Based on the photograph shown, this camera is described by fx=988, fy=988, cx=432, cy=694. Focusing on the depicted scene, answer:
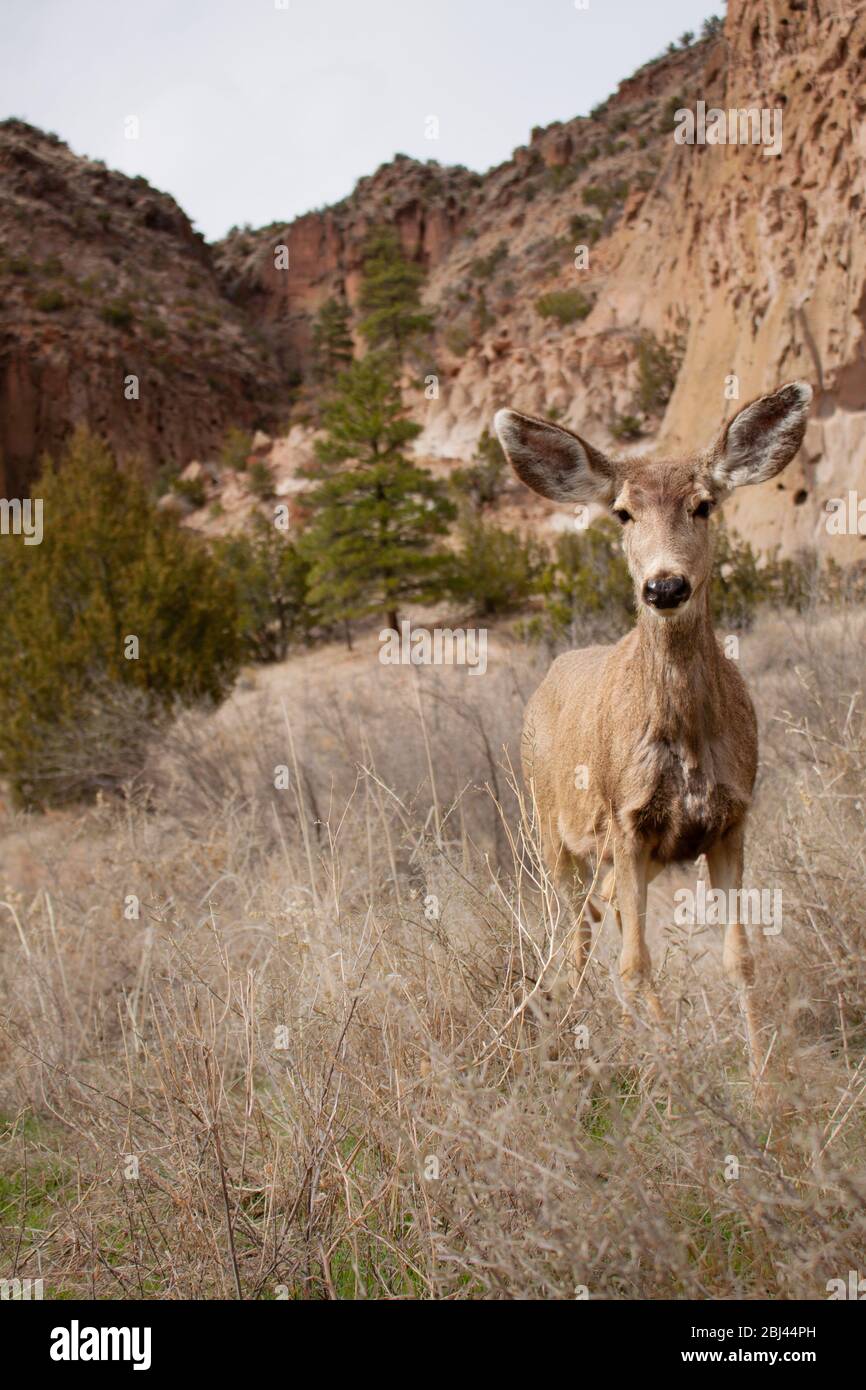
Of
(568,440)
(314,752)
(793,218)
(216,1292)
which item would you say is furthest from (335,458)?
(216,1292)

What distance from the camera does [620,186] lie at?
48.7 metres

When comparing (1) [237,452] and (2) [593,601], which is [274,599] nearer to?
(2) [593,601]

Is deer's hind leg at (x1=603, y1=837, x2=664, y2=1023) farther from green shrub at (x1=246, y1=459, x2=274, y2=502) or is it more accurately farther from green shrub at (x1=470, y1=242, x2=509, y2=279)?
green shrub at (x1=470, y1=242, x2=509, y2=279)

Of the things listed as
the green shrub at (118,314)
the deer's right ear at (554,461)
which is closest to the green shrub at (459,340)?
the green shrub at (118,314)

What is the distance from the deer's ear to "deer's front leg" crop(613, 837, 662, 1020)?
4.91 ft

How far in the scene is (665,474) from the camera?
12.2 ft

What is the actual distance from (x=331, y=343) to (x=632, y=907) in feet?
197

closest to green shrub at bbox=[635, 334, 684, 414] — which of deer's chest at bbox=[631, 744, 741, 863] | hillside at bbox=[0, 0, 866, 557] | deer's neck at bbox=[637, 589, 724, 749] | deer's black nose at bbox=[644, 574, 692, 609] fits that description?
hillside at bbox=[0, 0, 866, 557]

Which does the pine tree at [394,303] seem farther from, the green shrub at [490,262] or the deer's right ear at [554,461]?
the deer's right ear at [554,461]

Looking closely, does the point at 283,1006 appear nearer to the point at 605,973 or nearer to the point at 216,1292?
the point at 216,1292

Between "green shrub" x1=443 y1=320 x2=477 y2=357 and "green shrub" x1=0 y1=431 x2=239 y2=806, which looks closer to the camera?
"green shrub" x1=0 y1=431 x2=239 y2=806

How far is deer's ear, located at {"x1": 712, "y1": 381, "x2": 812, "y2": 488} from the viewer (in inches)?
149

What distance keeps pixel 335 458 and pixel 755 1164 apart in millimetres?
26448

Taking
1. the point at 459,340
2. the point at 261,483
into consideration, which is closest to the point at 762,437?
the point at 261,483
